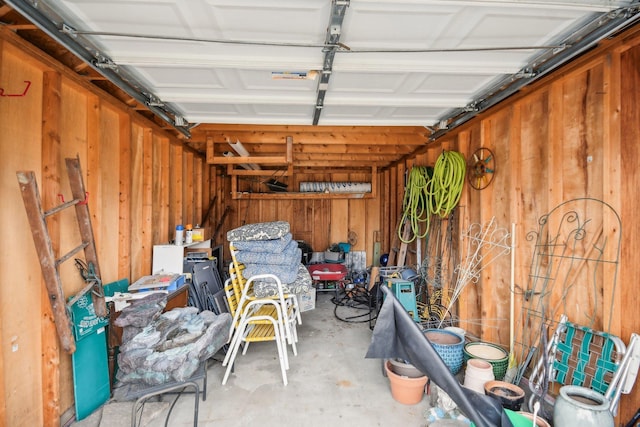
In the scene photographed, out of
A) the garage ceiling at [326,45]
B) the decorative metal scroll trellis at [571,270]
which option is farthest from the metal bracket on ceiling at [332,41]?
the decorative metal scroll trellis at [571,270]

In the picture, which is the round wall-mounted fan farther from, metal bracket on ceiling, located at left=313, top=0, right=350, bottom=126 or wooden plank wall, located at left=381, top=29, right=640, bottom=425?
metal bracket on ceiling, located at left=313, top=0, right=350, bottom=126

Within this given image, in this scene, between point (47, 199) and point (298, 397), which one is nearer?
point (47, 199)

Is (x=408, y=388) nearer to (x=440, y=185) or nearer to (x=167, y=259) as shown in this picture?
(x=440, y=185)

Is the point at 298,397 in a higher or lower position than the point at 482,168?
lower

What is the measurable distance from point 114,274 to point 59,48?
1.85 m

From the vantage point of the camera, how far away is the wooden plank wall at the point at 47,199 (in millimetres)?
1812

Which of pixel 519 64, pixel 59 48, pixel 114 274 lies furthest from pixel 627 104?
pixel 114 274

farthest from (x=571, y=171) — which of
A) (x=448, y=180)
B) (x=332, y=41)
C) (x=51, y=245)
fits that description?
(x=51, y=245)

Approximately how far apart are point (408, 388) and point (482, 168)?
218 centimetres

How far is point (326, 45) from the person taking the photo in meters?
1.77

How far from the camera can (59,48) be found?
200 cm

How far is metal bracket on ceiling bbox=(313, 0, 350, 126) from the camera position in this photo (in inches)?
58.1

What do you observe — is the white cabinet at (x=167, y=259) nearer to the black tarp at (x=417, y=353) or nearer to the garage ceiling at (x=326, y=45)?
the garage ceiling at (x=326, y=45)

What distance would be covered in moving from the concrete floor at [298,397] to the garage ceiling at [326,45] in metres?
2.46
